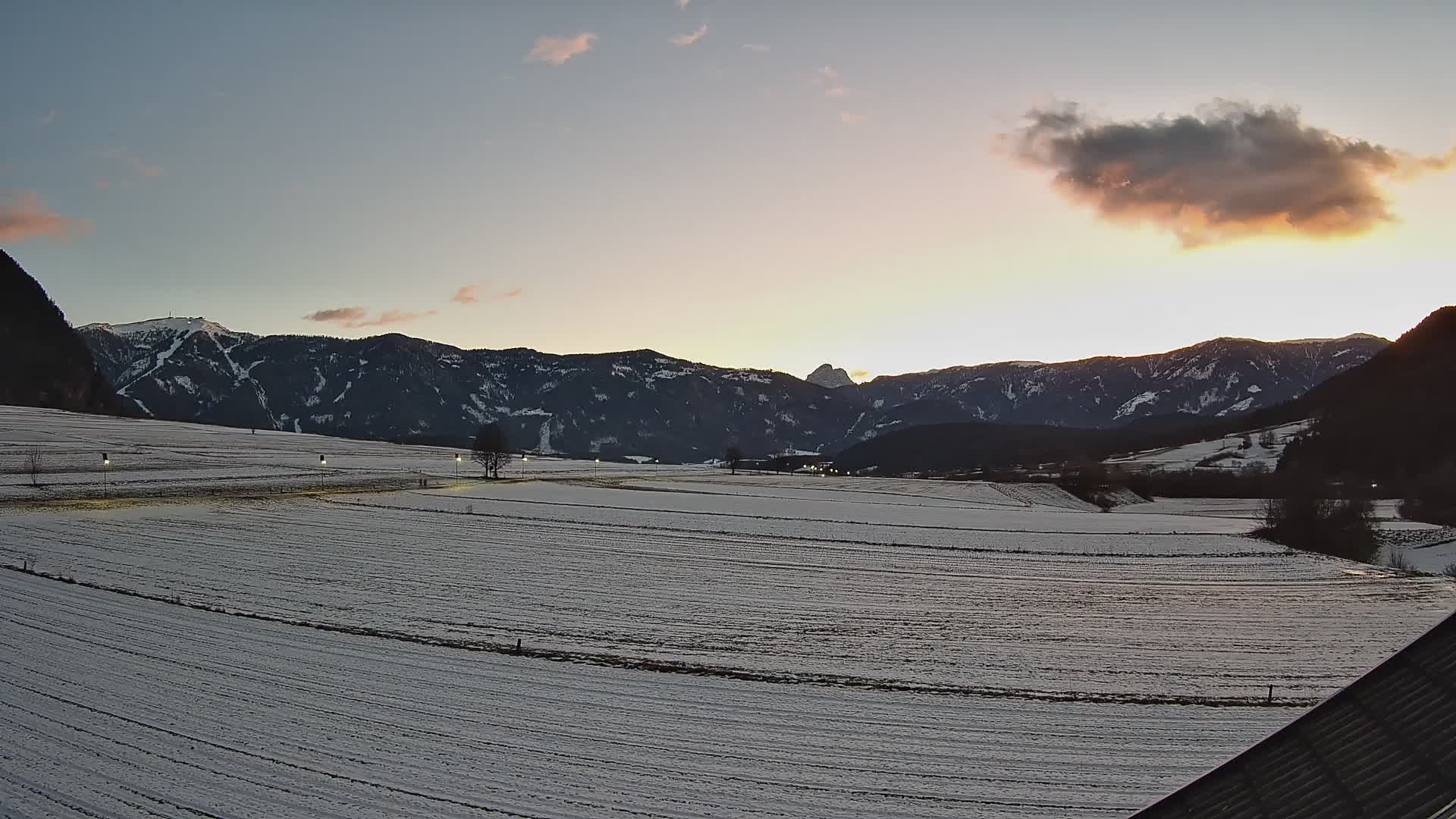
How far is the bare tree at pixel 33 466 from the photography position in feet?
245

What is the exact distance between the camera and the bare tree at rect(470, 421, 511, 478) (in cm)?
11319

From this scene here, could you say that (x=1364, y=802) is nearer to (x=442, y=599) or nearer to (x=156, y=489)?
(x=442, y=599)

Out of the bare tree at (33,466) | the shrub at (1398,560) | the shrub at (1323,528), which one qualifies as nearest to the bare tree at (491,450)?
the bare tree at (33,466)

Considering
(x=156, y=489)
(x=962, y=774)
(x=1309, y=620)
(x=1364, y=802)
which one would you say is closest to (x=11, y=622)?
(x=962, y=774)

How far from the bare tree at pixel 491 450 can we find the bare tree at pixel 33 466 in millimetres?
45335

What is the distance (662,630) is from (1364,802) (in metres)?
25.5

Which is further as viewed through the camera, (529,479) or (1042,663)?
(529,479)

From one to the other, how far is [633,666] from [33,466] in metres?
81.2

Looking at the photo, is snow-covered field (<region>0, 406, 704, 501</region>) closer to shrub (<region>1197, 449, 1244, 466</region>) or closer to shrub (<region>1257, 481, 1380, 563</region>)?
shrub (<region>1257, 481, 1380, 563</region>)

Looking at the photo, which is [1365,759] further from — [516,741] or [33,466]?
[33,466]

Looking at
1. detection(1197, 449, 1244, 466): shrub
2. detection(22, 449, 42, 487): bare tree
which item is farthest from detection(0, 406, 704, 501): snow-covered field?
detection(1197, 449, 1244, 466): shrub

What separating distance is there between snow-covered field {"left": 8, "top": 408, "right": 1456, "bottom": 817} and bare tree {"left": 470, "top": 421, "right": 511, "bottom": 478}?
180ft

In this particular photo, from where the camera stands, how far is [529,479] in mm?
114000

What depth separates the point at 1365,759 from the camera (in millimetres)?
6750
